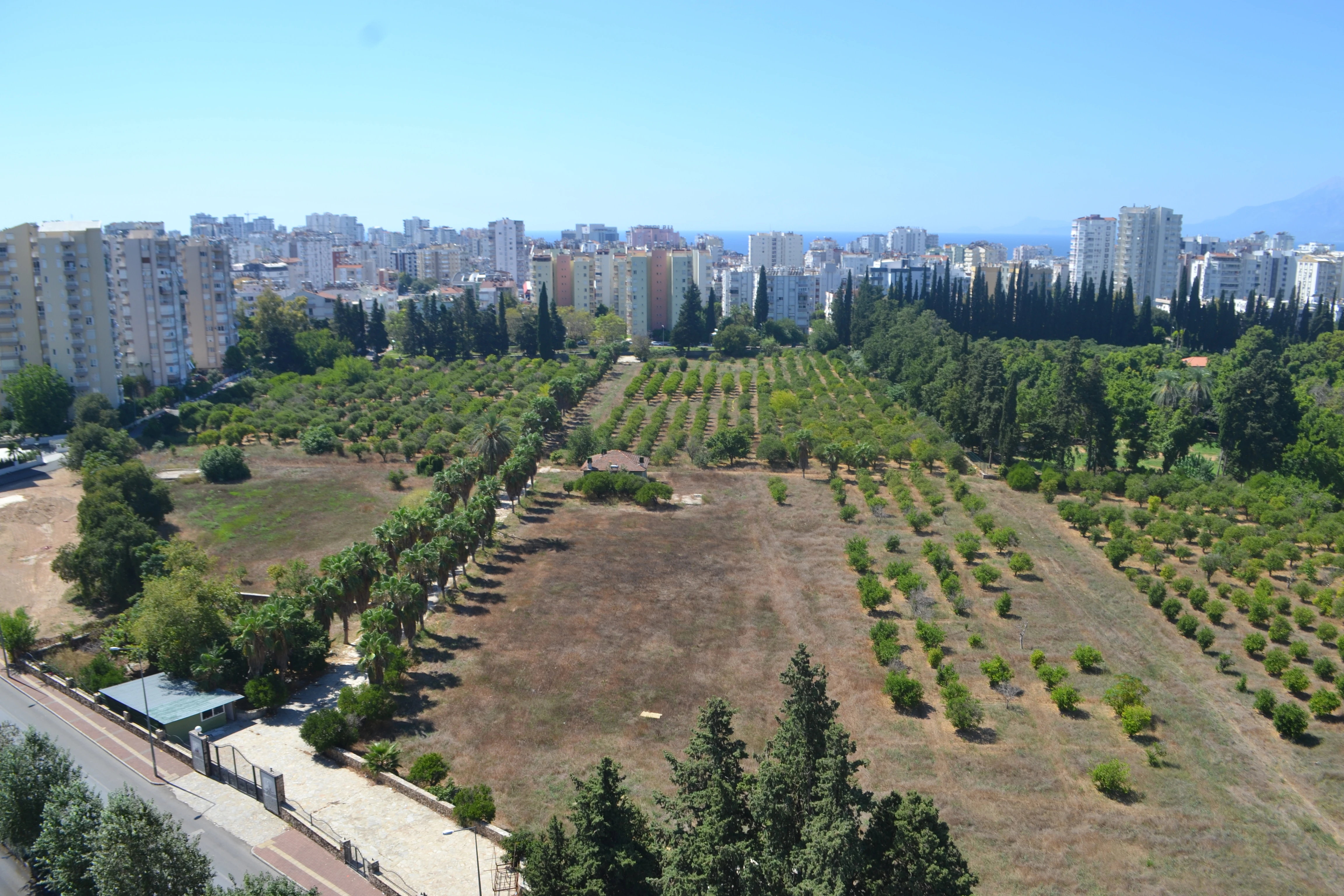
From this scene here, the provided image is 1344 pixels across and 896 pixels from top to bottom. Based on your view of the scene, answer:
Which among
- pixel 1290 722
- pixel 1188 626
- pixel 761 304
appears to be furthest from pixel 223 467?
pixel 761 304

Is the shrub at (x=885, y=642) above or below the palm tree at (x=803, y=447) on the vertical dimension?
below

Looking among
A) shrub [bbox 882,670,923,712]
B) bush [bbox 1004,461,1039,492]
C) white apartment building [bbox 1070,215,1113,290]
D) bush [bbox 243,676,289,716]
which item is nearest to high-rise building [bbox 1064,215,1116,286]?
white apartment building [bbox 1070,215,1113,290]

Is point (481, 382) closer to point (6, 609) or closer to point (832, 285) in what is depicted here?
point (6, 609)

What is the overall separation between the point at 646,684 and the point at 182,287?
79798mm

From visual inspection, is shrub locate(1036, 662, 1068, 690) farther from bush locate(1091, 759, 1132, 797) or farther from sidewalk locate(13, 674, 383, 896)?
sidewalk locate(13, 674, 383, 896)

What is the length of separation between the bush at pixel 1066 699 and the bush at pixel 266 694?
26009 mm

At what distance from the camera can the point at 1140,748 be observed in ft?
97.6

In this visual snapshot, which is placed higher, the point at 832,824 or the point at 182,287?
the point at 182,287

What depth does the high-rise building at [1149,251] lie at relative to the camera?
143 metres

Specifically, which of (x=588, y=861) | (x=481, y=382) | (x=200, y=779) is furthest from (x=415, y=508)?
(x=481, y=382)

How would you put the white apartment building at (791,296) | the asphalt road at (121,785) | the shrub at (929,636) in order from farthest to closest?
1. the white apartment building at (791,296)
2. the shrub at (929,636)
3. the asphalt road at (121,785)

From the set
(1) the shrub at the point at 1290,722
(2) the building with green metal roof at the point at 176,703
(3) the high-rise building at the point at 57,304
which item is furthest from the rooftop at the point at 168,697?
(3) the high-rise building at the point at 57,304

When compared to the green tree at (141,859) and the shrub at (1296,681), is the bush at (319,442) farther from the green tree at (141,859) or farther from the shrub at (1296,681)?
the shrub at (1296,681)

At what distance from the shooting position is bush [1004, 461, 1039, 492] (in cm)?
6019
